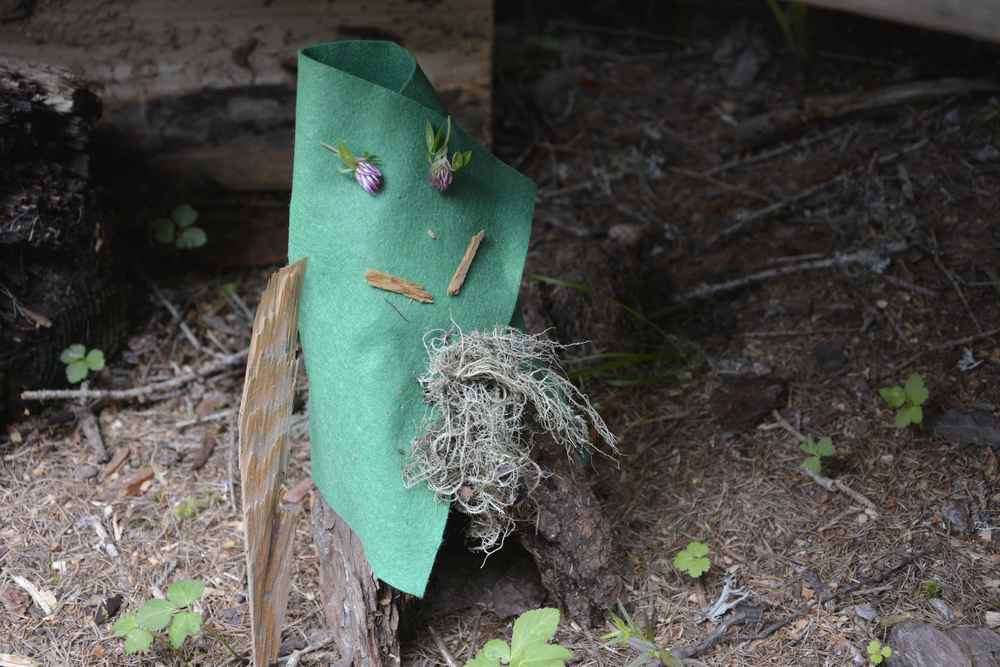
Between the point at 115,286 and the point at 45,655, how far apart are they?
994mm

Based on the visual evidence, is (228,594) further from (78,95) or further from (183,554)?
(78,95)

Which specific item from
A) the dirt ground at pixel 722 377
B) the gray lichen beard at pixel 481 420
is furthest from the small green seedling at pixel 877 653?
the gray lichen beard at pixel 481 420

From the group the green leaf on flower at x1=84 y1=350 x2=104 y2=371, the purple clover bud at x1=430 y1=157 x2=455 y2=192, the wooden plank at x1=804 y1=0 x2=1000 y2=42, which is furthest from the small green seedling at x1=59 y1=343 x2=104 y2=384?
the wooden plank at x1=804 y1=0 x2=1000 y2=42

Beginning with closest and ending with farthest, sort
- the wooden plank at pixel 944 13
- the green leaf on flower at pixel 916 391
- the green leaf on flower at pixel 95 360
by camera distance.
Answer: the green leaf on flower at pixel 916 391 → the wooden plank at pixel 944 13 → the green leaf on flower at pixel 95 360

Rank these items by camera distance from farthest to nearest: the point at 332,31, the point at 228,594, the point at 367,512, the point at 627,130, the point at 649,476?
the point at 627,130, the point at 332,31, the point at 649,476, the point at 228,594, the point at 367,512

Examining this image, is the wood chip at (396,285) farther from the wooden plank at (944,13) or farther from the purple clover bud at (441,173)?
the wooden plank at (944,13)

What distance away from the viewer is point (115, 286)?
7.90ft

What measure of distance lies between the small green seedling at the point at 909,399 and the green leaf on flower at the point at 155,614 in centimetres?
164

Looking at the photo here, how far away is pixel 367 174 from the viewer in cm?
160

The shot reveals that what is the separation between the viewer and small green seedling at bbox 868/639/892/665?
5.59ft

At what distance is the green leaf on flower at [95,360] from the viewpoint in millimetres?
2291

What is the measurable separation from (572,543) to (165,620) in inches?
31.2

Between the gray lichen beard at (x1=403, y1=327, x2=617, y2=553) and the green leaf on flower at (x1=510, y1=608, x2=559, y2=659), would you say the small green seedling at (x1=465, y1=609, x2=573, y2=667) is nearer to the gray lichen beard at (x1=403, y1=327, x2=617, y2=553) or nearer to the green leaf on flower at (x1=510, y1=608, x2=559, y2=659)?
the green leaf on flower at (x1=510, y1=608, x2=559, y2=659)

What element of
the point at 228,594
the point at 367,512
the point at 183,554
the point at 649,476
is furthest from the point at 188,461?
the point at 649,476
